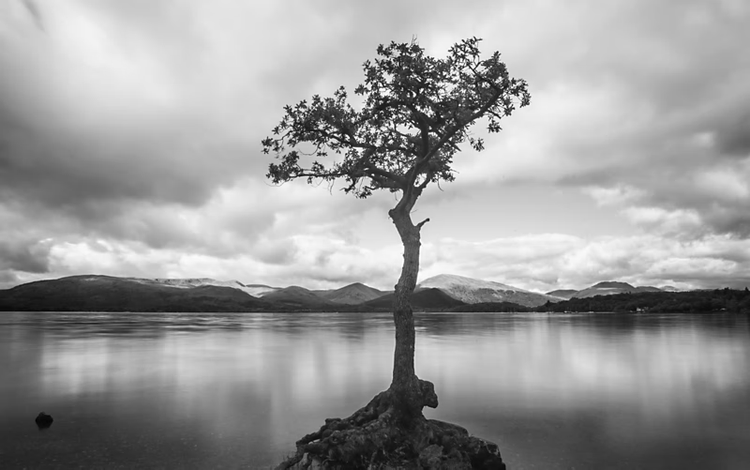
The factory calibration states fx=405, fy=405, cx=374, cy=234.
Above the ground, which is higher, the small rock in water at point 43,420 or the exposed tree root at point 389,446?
the exposed tree root at point 389,446

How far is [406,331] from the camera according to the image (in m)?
14.3

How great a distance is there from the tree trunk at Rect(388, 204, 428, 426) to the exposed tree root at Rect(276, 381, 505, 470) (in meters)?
0.29

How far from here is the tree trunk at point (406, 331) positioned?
44.1ft

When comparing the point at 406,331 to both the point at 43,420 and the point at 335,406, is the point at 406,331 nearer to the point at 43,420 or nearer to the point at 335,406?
the point at 335,406

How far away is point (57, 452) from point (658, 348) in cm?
6960

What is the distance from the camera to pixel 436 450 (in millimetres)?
11883

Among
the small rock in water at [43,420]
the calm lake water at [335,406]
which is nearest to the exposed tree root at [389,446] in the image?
the calm lake water at [335,406]

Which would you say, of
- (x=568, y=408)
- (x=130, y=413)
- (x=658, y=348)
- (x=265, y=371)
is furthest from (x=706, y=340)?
(x=130, y=413)

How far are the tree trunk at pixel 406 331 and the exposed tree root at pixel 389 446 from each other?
29 centimetres

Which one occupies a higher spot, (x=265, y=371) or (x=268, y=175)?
(x=268, y=175)

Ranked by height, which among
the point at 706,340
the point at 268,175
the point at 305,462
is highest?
the point at 268,175

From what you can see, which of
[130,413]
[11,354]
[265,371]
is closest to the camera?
[130,413]

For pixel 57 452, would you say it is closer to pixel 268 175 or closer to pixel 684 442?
pixel 268 175

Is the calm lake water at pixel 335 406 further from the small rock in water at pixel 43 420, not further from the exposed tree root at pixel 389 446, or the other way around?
the exposed tree root at pixel 389 446
